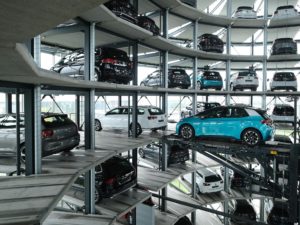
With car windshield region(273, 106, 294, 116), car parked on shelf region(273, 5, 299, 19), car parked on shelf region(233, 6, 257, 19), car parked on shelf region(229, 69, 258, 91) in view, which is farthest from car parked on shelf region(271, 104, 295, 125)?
car parked on shelf region(233, 6, 257, 19)

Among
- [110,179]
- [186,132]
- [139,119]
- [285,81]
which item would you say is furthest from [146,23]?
[285,81]

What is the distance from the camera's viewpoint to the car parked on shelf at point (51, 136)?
601 centimetres

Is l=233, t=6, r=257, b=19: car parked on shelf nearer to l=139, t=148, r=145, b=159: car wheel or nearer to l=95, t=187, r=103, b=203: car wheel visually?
l=139, t=148, r=145, b=159: car wheel

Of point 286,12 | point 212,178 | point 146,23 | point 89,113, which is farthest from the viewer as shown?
point 286,12

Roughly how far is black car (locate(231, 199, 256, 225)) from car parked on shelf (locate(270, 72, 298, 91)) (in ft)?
24.1

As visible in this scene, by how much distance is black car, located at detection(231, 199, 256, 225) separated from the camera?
1419cm

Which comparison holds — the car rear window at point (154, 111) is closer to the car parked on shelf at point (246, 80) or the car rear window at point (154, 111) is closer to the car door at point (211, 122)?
the car door at point (211, 122)

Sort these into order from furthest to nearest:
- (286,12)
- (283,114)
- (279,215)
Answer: (286,12)
(283,114)
(279,215)

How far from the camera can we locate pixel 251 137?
29.6 feet


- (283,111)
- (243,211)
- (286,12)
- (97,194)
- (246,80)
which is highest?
(286,12)

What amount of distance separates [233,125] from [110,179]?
4.92m

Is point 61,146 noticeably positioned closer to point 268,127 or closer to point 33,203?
point 33,203

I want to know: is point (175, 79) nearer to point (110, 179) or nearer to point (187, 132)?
point (187, 132)

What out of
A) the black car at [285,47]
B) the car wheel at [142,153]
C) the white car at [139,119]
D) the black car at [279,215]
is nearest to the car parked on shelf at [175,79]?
the white car at [139,119]
